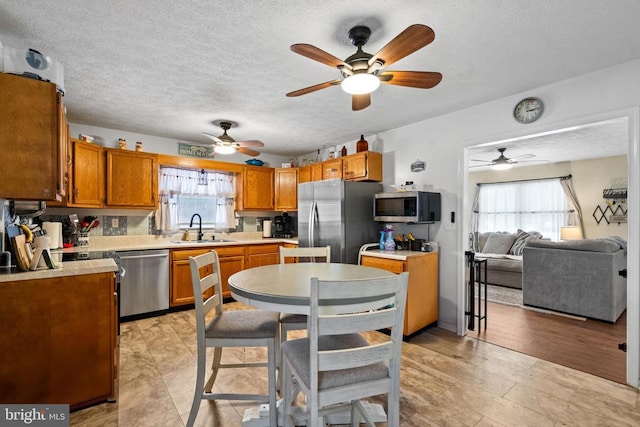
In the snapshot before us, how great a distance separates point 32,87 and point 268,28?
150cm

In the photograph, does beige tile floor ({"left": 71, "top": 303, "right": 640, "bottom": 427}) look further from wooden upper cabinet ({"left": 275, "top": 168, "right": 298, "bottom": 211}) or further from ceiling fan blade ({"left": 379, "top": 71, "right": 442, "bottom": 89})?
wooden upper cabinet ({"left": 275, "top": 168, "right": 298, "bottom": 211})

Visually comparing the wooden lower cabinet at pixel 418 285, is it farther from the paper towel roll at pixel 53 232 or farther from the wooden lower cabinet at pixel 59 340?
the paper towel roll at pixel 53 232

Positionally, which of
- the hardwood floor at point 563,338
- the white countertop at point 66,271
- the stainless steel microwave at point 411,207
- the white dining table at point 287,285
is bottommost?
the hardwood floor at point 563,338

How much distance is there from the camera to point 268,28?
74.9 inches

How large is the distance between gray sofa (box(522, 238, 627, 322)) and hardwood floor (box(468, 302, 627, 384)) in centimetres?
19

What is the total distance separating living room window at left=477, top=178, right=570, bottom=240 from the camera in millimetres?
6531

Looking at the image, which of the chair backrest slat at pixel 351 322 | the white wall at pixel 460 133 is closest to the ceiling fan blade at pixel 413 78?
the white wall at pixel 460 133

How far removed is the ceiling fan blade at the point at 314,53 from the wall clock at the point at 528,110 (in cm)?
197

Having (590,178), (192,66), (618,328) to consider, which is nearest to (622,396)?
(618,328)

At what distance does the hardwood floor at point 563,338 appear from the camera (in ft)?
8.47

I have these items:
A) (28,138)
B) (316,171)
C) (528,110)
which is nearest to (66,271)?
(28,138)

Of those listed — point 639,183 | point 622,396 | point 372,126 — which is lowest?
point 622,396

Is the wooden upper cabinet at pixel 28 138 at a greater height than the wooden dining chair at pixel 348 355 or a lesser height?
greater

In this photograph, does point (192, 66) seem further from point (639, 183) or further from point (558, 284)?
point (558, 284)
